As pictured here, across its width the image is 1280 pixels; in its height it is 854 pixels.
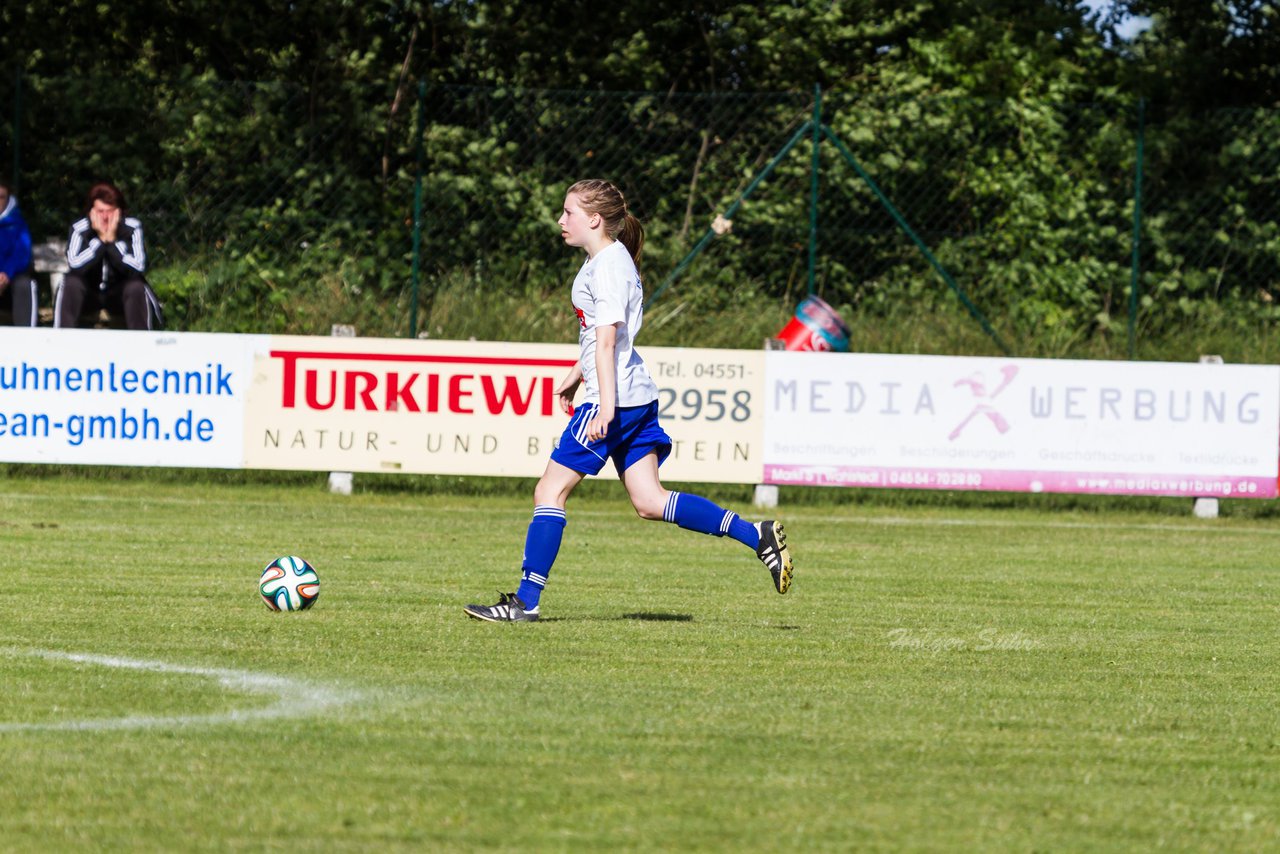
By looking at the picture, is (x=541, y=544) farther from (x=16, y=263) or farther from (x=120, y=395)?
(x=16, y=263)

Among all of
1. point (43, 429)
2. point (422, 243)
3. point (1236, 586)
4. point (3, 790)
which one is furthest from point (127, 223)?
point (3, 790)

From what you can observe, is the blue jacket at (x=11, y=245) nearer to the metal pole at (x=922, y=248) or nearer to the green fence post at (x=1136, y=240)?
the metal pole at (x=922, y=248)

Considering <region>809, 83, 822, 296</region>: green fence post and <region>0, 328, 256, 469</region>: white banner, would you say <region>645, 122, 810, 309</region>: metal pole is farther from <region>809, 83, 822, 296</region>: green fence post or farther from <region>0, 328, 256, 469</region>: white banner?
<region>0, 328, 256, 469</region>: white banner

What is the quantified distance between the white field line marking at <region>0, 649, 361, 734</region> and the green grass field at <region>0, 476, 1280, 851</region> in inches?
0.8

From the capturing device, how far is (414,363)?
15.8m

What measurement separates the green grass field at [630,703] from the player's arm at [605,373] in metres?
0.87

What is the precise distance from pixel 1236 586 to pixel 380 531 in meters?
5.51

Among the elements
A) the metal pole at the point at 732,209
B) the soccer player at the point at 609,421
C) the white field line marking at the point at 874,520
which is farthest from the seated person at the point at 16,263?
the soccer player at the point at 609,421

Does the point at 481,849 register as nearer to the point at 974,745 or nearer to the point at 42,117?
the point at 974,745

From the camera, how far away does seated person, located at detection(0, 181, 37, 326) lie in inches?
674

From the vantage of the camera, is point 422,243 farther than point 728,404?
Yes

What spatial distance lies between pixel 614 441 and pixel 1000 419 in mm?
8355

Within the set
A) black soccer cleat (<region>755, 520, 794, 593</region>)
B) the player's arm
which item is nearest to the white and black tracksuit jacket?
the player's arm

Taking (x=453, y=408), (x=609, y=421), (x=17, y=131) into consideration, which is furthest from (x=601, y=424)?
(x=17, y=131)
